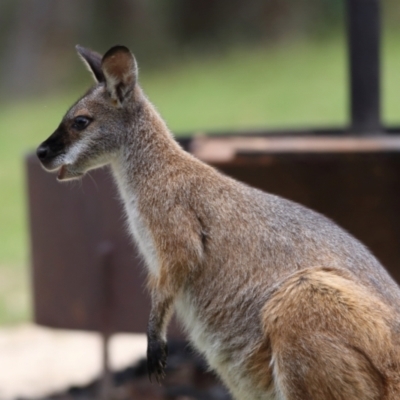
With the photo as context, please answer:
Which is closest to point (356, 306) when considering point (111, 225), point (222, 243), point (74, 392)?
point (222, 243)

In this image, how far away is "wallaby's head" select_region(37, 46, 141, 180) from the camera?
4473 millimetres

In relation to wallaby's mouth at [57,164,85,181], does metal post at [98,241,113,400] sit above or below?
below

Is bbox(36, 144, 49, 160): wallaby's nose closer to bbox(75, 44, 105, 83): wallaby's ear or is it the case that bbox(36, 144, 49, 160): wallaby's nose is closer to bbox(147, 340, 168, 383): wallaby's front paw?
bbox(75, 44, 105, 83): wallaby's ear

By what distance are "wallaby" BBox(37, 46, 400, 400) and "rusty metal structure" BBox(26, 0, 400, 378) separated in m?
1.61

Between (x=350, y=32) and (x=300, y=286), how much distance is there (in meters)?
3.92

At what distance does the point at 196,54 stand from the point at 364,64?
49.5 feet

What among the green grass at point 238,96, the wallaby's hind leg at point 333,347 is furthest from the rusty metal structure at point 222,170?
the green grass at point 238,96

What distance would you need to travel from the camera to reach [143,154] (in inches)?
183

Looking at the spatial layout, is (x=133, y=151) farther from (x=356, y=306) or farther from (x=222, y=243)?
(x=356, y=306)

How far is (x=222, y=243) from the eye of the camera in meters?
4.40

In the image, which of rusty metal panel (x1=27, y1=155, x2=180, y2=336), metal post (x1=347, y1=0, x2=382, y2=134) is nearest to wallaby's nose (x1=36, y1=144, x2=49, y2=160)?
rusty metal panel (x1=27, y1=155, x2=180, y2=336)

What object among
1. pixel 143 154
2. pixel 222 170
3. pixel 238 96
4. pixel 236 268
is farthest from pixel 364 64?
pixel 238 96

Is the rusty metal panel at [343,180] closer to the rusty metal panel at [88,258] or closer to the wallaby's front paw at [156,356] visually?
the rusty metal panel at [88,258]

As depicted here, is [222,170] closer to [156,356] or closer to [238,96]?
[156,356]
